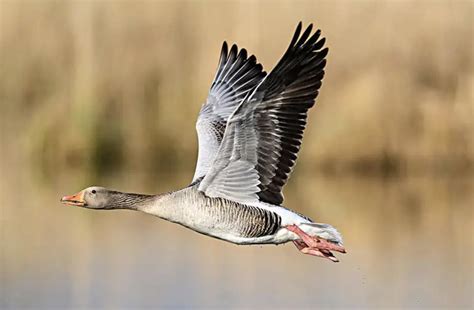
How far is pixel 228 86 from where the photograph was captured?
7.59 meters

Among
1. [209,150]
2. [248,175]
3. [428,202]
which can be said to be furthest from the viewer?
[428,202]

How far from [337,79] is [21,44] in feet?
27.4

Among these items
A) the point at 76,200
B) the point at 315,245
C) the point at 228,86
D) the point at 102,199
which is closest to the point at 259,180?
the point at 315,245

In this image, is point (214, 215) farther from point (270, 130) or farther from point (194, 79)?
point (194, 79)

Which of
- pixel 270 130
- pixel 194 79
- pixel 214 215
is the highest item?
pixel 194 79

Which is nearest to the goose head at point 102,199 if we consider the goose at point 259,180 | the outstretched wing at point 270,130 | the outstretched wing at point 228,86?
the goose at point 259,180

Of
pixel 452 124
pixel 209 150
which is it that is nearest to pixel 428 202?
pixel 452 124

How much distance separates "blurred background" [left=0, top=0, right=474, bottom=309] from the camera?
11297 mm

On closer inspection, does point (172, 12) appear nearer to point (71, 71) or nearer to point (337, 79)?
point (71, 71)

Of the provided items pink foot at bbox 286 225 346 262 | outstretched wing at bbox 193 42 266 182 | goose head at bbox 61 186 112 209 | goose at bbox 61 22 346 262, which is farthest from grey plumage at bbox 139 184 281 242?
outstretched wing at bbox 193 42 266 182

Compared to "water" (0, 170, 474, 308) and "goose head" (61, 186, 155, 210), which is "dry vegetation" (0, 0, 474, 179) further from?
"goose head" (61, 186, 155, 210)

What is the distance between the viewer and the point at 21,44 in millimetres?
24281

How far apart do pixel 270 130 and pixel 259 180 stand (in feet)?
1.31

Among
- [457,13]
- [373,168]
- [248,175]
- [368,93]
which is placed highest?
[457,13]
